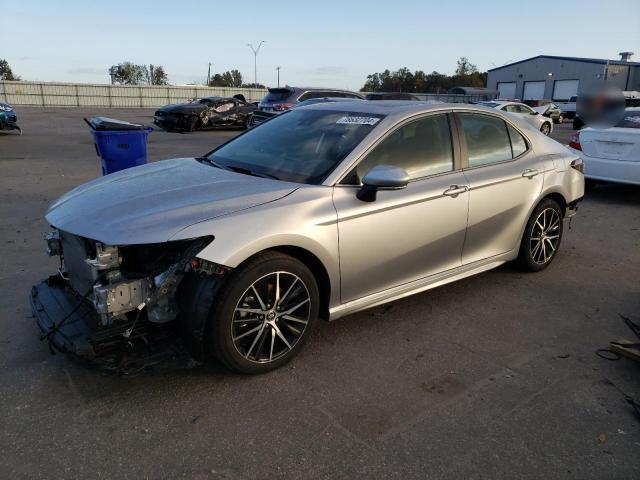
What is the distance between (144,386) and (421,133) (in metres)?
2.61

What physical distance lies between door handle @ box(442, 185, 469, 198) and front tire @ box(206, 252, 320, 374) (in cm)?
133

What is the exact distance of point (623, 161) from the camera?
8219mm

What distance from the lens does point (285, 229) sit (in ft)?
10.1

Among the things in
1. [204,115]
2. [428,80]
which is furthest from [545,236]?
[428,80]

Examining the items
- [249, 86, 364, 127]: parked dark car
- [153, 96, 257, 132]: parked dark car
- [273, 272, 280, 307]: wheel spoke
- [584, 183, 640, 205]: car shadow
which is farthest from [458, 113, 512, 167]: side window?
[153, 96, 257, 132]: parked dark car

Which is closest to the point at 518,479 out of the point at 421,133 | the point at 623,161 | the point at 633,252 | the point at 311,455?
the point at 311,455

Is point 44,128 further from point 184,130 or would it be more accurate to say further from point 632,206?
point 632,206

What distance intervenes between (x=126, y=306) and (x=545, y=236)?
12.8ft

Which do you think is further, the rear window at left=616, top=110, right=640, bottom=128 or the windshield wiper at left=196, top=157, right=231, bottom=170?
the rear window at left=616, top=110, right=640, bottom=128

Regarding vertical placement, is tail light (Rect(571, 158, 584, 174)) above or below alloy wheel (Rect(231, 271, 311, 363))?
above

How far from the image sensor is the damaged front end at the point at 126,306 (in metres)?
2.80

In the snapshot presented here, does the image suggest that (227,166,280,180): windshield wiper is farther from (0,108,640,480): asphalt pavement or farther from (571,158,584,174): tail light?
(571,158,584,174): tail light

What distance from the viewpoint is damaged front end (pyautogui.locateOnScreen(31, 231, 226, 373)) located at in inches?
110

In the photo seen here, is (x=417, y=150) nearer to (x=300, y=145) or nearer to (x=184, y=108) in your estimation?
(x=300, y=145)
